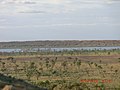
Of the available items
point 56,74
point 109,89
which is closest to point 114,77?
point 56,74

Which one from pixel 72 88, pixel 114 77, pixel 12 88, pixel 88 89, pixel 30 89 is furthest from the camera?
pixel 114 77

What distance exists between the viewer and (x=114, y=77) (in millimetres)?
68438

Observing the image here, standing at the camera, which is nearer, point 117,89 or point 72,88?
point 72,88

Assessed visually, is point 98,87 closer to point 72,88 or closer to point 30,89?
point 72,88

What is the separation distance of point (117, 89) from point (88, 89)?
418 cm

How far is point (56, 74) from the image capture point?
73.4 metres

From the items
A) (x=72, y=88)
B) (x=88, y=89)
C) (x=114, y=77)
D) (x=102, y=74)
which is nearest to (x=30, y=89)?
(x=72, y=88)

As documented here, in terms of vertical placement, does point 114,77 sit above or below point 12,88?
below

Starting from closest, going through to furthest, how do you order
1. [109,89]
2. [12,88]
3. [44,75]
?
[12,88] < [109,89] < [44,75]

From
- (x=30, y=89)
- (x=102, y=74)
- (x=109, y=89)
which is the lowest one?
(x=102, y=74)

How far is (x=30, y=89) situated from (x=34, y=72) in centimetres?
4831

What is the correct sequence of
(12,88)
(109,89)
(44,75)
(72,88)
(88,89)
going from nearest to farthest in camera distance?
(12,88) → (72,88) → (88,89) → (109,89) → (44,75)

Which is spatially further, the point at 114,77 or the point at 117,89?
the point at 114,77

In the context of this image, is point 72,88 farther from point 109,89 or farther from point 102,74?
point 102,74
